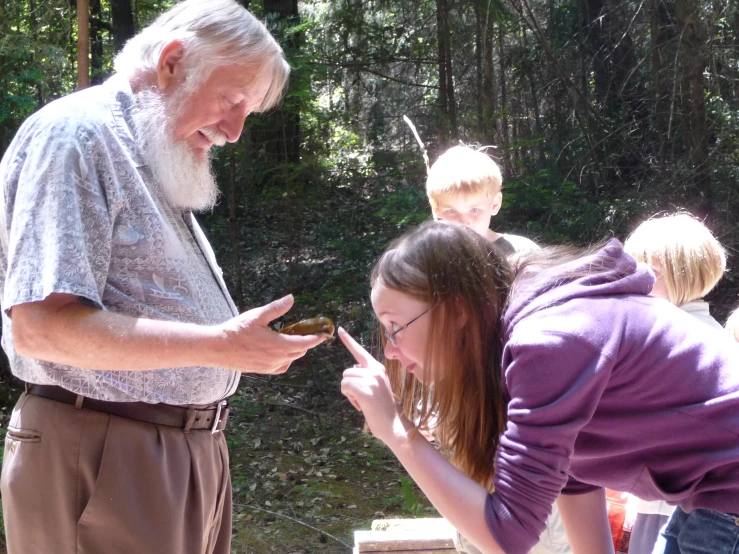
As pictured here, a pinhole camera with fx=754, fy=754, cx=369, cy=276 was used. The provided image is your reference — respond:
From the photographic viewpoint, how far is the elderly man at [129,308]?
174cm

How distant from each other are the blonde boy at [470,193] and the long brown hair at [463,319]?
1.47 meters

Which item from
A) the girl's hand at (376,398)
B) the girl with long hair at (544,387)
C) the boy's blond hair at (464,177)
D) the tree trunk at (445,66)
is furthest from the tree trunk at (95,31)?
the girl with long hair at (544,387)

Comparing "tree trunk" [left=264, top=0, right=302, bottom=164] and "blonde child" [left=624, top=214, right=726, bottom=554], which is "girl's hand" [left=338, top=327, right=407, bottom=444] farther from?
"tree trunk" [left=264, top=0, right=302, bottom=164]

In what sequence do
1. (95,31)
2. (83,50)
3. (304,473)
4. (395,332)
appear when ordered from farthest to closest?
(95,31), (304,473), (83,50), (395,332)

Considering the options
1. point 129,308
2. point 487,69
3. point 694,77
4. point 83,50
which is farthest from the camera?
point 487,69

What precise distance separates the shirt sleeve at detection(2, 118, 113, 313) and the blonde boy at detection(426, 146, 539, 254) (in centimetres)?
170

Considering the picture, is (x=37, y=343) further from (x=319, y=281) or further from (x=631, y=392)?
(x=319, y=281)

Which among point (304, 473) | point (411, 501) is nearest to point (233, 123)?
point (411, 501)

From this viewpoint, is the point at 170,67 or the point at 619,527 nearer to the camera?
the point at 170,67

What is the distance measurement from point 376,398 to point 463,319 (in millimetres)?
280

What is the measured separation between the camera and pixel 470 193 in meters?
3.20

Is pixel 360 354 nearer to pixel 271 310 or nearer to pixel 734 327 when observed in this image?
pixel 271 310

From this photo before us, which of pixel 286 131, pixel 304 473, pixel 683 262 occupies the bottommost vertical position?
pixel 304 473

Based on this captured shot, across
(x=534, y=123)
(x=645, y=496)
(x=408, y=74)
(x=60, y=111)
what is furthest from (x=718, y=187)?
(x=60, y=111)
